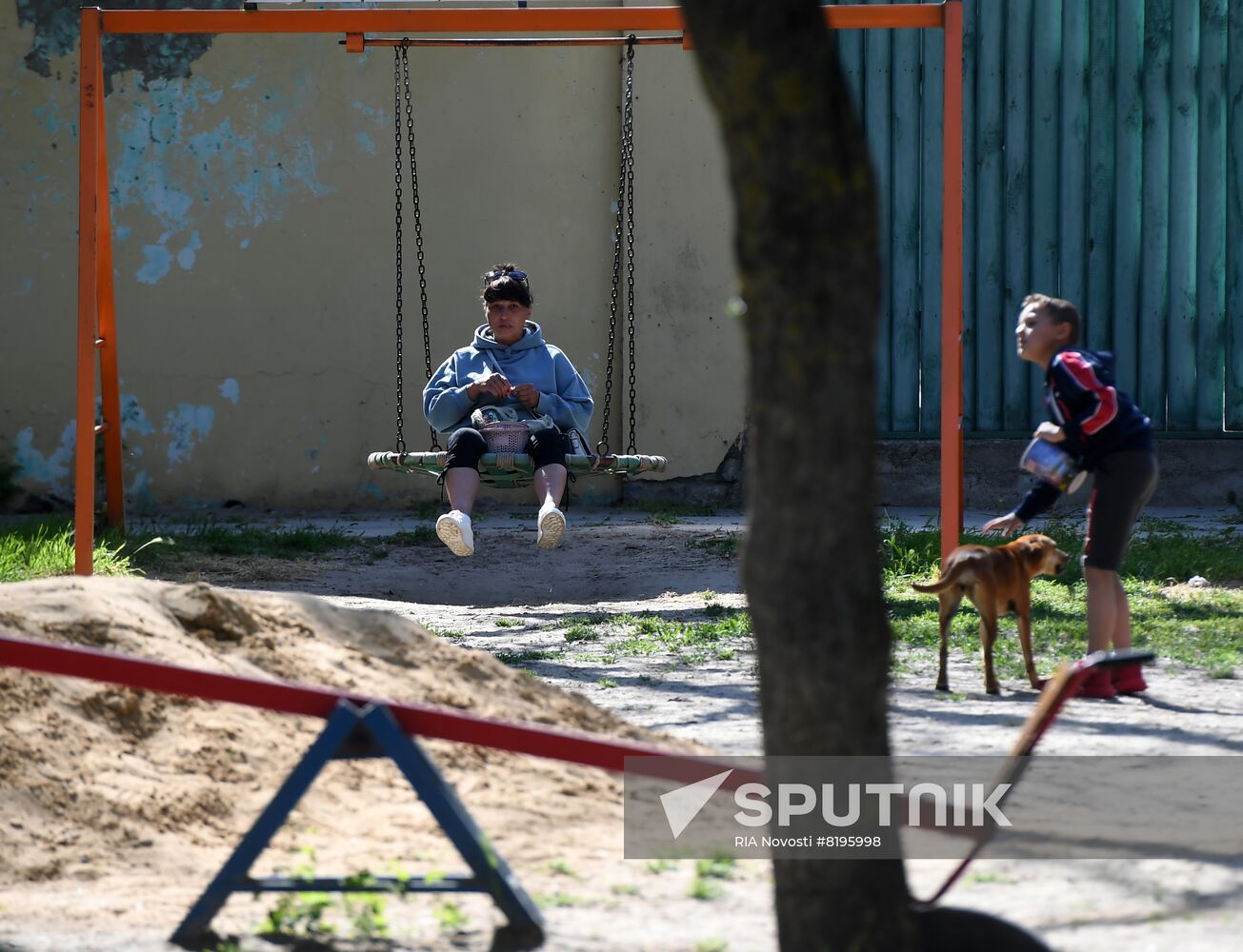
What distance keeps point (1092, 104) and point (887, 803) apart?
25.2 feet

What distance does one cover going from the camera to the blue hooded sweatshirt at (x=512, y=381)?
6543 millimetres

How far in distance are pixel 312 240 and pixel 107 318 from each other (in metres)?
2.49

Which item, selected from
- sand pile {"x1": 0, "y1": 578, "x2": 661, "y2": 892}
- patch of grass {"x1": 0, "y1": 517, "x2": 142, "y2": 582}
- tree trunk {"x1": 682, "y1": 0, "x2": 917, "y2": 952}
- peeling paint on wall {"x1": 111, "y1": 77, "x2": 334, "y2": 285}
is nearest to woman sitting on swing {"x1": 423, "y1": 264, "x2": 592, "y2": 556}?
patch of grass {"x1": 0, "y1": 517, "x2": 142, "y2": 582}

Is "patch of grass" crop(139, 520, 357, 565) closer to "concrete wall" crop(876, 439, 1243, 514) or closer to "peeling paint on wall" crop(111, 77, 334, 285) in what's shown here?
"peeling paint on wall" crop(111, 77, 334, 285)

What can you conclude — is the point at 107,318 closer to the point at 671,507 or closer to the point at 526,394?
the point at 526,394

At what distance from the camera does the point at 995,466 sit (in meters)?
8.93

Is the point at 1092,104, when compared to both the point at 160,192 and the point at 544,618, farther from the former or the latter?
the point at 160,192

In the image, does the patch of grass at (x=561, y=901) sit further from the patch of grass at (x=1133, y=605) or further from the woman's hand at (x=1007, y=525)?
the patch of grass at (x=1133, y=605)

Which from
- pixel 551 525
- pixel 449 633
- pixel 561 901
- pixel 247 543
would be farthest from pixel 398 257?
pixel 561 901

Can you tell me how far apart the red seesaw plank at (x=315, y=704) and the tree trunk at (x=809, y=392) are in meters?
0.36

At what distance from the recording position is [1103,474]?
4.63m

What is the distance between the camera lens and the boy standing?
4582mm

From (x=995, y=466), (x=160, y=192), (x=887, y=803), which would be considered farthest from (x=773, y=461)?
(x=160, y=192)

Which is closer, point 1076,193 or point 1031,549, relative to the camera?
point 1031,549
